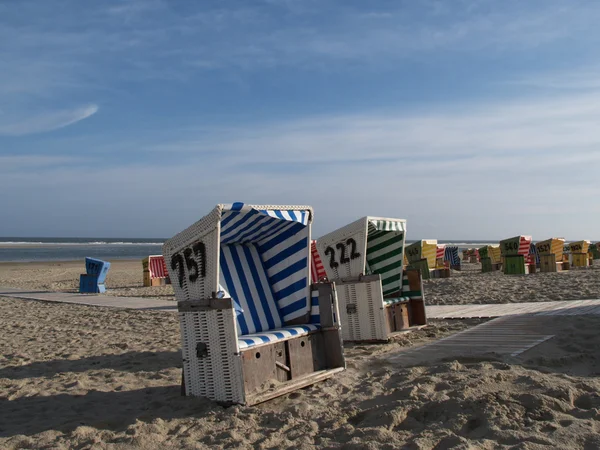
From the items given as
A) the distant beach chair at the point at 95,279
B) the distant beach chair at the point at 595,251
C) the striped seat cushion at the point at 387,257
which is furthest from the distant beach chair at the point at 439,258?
the distant beach chair at the point at 595,251

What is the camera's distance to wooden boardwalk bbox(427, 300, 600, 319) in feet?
26.6

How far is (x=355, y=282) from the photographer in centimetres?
717

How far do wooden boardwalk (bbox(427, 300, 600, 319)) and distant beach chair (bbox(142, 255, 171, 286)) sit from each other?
488 inches

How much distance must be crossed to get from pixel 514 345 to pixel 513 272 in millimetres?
12982

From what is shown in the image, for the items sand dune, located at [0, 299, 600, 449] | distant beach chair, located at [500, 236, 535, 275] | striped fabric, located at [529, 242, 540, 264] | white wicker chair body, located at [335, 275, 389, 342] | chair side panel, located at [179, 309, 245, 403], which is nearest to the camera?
sand dune, located at [0, 299, 600, 449]

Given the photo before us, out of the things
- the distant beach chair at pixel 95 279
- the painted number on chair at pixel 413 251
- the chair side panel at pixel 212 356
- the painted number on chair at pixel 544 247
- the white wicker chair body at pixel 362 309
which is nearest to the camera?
the chair side panel at pixel 212 356

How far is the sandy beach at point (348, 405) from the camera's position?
11.4 feet

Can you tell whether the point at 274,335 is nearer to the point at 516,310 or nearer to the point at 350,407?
the point at 350,407

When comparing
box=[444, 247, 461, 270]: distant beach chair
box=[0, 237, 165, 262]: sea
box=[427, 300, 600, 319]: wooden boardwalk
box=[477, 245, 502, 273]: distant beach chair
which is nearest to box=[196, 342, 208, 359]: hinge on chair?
box=[427, 300, 600, 319]: wooden boardwalk

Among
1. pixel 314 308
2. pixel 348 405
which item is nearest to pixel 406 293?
pixel 314 308

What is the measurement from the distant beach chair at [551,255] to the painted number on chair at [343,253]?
1370 cm

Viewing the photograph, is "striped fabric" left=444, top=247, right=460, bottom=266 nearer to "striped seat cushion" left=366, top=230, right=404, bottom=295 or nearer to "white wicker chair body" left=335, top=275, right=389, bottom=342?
"striped seat cushion" left=366, top=230, right=404, bottom=295

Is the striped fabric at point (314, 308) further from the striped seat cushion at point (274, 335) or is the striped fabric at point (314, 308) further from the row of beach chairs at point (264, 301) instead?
the striped seat cushion at point (274, 335)

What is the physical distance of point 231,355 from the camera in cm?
442
